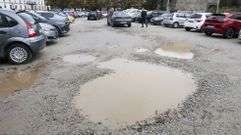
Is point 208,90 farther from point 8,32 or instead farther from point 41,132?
point 8,32

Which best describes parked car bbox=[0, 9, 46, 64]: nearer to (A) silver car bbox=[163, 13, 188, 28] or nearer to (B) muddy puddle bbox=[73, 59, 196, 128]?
(B) muddy puddle bbox=[73, 59, 196, 128]

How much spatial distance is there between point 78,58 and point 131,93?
3.99 meters

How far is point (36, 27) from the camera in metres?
8.73

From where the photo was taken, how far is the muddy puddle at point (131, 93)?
14.9ft

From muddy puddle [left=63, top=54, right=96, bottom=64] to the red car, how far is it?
32.2 feet

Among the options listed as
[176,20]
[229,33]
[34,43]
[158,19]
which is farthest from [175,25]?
[34,43]

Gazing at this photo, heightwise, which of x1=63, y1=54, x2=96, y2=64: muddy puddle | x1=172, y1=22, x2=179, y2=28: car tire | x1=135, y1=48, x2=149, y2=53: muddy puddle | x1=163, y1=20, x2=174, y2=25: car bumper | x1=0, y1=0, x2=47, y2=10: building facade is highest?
x1=0, y1=0, x2=47, y2=10: building facade

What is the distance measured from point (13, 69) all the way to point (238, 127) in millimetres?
6219

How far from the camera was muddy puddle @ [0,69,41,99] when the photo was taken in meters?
5.84

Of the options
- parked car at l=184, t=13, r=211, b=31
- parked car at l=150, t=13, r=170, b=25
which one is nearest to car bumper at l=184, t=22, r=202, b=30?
parked car at l=184, t=13, r=211, b=31

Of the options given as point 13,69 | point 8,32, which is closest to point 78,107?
point 13,69

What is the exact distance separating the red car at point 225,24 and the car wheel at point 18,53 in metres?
12.0

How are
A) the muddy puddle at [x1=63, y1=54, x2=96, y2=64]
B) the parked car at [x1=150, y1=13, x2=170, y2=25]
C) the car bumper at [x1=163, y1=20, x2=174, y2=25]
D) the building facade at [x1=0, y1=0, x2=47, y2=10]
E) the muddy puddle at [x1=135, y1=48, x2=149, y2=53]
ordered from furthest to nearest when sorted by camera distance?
1. the building facade at [x1=0, y1=0, x2=47, y2=10]
2. the parked car at [x1=150, y1=13, x2=170, y2=25]
3. the car bumper at [x1=163, y1=20, x2=174, y2=25]
4. the muddy puddle at [x1=135, y1=48, x2=149, y2=53]
5. the muddy puddle at [x1=63, y1=54, x2=96, y2=64]

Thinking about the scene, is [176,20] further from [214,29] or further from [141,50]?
[141,50]
